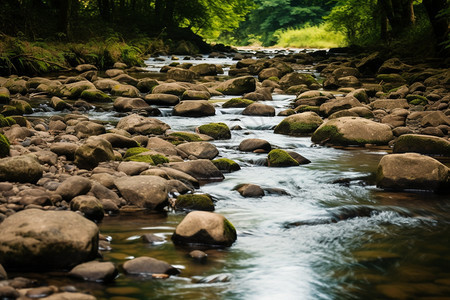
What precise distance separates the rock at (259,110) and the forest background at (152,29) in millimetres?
4108

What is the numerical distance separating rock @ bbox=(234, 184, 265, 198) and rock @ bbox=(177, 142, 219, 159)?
4.22 ft

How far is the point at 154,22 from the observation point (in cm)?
2795

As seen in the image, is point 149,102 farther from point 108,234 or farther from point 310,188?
point 108,234

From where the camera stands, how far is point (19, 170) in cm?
423

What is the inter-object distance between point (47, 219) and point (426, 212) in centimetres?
310

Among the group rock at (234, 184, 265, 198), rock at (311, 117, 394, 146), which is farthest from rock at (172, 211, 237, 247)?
rock at (311, 117, 394, 146)

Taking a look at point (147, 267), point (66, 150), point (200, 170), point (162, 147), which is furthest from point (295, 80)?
point (147, 267)

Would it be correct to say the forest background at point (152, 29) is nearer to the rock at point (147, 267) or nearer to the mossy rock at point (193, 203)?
the mossy rock at point (193, 203)

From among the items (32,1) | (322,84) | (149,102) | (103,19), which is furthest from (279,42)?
(149,102)

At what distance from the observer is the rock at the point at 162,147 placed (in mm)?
5984

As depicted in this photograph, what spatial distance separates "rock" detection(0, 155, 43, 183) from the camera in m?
4.20

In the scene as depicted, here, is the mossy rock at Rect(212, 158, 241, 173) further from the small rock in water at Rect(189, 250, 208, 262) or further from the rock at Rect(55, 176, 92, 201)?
the small rock in water at Rect(189, 250, 208, 262)

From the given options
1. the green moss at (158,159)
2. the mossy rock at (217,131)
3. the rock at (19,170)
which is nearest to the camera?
the rock at (19,170)

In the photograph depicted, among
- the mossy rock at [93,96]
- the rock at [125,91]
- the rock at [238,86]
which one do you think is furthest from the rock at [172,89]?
the rock at [238,86]
